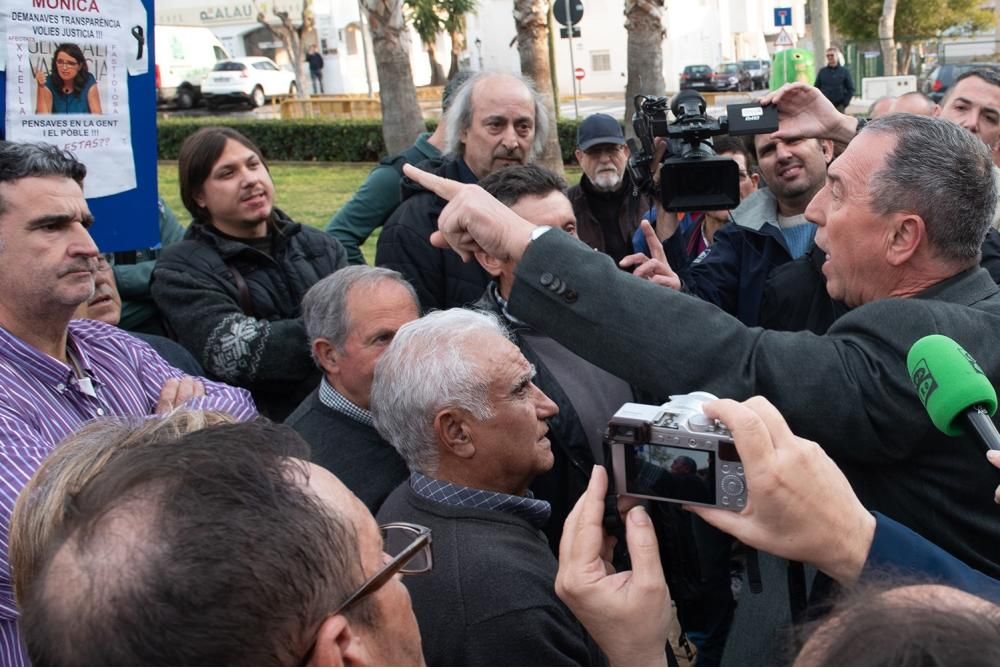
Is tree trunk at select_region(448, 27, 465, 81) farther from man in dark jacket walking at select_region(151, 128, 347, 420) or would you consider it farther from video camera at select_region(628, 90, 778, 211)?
video camera at select_region(628, 90, 778, 211)

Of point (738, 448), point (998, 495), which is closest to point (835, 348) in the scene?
point (998, 495)

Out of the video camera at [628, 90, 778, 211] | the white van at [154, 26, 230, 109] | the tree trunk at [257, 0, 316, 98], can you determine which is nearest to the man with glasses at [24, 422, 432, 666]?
the video camera at [628, 90, 778, 211]

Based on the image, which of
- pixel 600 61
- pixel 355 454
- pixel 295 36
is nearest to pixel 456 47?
pixel 600 61

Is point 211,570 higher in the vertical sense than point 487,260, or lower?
lower

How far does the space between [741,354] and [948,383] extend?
452 millimetres

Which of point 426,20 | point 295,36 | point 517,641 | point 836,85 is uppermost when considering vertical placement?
point 426,20

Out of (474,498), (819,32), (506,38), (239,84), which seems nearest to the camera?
(474,498)

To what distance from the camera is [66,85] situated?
3.16 meters

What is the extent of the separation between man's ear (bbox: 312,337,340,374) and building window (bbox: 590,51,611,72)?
39.0m

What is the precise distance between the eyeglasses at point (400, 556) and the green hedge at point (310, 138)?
17.5m

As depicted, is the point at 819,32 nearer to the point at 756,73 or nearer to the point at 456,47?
the point at 756,73

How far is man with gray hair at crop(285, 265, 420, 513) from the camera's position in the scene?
8.92ft

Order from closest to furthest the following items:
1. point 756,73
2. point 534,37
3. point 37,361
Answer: point 37,361 < point 534,37 < point 756,73

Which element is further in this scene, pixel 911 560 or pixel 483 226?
pixel 483 226
